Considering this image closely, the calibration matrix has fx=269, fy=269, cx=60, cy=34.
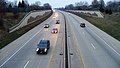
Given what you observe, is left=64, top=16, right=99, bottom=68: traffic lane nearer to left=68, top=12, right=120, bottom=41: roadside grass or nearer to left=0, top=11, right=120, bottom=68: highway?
Answer: left=0, top=11, right=120, bottom=68: highway

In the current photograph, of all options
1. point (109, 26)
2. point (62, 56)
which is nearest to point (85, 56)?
point (62, 56)

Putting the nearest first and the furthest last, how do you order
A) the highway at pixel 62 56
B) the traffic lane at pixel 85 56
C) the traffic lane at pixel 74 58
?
the traffic lane at pixel 74 58, the traffic lane at pixel 85 56, the highway at pixel 62 56

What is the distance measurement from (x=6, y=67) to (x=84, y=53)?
1137cm

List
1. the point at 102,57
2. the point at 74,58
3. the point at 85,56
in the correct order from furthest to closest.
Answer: the point at 85,56
the point at 102,57
the point at 74,58

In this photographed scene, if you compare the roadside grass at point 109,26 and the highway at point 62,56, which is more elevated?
the highway at point 62,56

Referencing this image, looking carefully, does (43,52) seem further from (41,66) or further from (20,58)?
(41,66)

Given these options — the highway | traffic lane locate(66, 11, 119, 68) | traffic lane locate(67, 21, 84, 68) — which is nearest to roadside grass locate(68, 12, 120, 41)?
traffic lane locate(66, 11, 119, 68)

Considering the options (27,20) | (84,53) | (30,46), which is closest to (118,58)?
(84,53)

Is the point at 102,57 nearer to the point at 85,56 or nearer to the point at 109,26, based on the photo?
the point at 85,56

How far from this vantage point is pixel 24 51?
3756 cm

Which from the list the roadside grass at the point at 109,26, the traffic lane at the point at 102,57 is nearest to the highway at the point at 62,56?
the traffic lane at the point at 102,57

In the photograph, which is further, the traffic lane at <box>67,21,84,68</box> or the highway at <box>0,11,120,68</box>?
the highway at <box>0,11,120,68</box>

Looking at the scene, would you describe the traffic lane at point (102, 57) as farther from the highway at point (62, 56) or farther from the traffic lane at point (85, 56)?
the traffic lane at point (85, 56)

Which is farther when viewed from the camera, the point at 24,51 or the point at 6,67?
the point at 24,51
